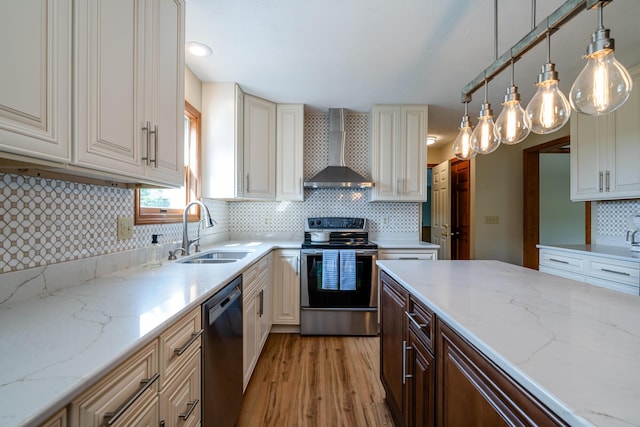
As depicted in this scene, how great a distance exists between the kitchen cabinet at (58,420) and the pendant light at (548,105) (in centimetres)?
175

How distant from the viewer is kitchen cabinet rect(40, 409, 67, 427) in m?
0.49

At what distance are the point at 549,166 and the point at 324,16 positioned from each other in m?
4.77

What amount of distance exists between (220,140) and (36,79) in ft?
6.37

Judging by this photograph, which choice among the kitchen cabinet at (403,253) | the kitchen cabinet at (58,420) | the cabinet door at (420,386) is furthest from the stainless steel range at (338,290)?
the kitchen cabinet at (58,420)

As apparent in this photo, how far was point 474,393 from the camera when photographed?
0.78 meters

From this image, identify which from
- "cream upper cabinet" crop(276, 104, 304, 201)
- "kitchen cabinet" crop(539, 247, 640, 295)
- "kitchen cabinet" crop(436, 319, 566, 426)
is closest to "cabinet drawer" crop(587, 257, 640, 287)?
"kitchen cabinet" crop(539, 247, 640, 295)

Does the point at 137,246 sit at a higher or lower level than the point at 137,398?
higher

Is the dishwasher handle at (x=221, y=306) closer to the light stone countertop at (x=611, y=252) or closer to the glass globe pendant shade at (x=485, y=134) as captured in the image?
the glass globe pendant shade at (x=485, y=134)

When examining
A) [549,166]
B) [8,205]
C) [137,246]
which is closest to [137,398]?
[8,205]

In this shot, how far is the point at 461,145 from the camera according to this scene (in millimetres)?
1635

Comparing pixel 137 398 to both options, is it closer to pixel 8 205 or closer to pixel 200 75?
pixel 8 205

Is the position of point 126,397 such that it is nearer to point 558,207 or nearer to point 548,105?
point 548,105

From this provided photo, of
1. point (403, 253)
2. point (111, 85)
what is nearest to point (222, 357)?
point (111, 85)

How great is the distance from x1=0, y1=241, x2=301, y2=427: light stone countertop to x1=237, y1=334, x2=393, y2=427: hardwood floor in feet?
3.42
